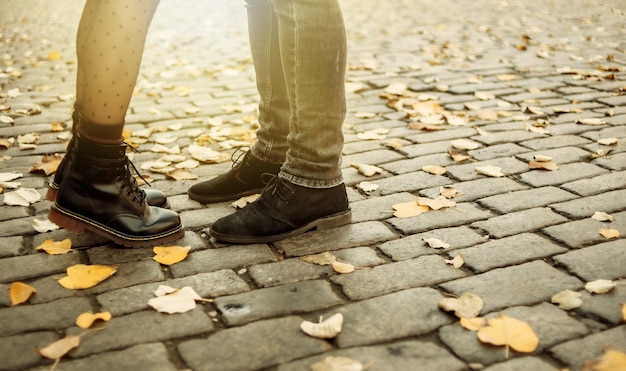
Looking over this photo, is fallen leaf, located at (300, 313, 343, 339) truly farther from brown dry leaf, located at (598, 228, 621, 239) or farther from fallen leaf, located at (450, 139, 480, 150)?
fallen leaf, located at (450, 139, 480, 150)

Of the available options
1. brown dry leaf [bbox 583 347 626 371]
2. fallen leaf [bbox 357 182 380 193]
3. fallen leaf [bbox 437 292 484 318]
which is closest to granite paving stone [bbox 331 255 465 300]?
fallen leaf [bbox 437 292 484 318]

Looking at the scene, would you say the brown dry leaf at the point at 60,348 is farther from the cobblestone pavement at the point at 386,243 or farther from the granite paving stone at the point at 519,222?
the granite paving stone at the point at 519,222

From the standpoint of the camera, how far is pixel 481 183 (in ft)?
8.70

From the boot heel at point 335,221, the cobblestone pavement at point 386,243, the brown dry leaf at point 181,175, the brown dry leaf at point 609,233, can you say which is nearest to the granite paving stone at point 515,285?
the cobblestone pavement at point 386,243

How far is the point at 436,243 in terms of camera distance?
2104mm

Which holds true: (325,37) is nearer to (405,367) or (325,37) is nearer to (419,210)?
(419,210)

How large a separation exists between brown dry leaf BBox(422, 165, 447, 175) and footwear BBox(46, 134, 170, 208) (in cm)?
120

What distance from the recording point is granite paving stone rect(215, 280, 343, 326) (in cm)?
170

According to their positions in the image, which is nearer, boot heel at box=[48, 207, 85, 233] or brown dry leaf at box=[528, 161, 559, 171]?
boot heel at box=[48, 207, 85, 233]

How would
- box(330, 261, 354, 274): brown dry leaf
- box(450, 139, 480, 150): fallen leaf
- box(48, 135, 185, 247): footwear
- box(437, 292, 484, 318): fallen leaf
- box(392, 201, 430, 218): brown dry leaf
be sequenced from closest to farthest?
box(437, 292, 484, 318): fallen leaf, box(330, 261, 354, 274): brown dry leaf, box(48, 135, 185, 247): footwear, box(392, 201, 430, 218): brown dry leaf, box(450, 139, 480, 150): fallen leaf

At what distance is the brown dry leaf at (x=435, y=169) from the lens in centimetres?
279

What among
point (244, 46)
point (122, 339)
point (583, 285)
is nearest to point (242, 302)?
point (122, 339)

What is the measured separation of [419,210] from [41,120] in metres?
2.52

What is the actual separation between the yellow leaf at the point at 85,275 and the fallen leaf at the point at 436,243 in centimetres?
106
